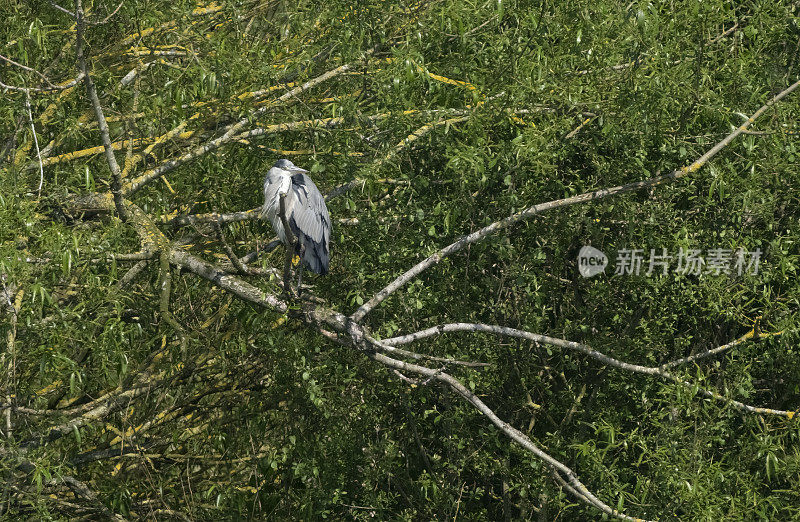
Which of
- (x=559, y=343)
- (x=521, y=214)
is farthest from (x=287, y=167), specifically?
(x=559, y=343)

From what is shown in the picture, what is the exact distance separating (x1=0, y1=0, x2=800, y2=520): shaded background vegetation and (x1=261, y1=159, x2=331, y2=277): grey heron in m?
0.18

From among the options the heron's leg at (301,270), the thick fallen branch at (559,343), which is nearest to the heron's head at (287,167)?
the heron's leg at (301,270)

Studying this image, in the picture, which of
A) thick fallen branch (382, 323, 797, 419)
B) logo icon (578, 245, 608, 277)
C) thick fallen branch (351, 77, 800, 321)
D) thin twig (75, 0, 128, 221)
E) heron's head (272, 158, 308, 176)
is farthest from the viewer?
logo icon (578, 245, 608, 277)

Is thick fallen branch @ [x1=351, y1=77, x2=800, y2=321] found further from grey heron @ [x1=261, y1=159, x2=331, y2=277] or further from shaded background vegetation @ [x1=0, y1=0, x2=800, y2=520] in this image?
grey heron @ [x1=261, y1=159, x2=331, y2=277]

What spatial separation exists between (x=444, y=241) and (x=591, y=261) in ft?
2.31

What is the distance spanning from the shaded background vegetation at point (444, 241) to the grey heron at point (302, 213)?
18 cm

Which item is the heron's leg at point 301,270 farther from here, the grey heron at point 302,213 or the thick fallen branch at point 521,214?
the thick fallen branch at point 521,214

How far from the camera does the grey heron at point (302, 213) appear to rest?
3.92 metres

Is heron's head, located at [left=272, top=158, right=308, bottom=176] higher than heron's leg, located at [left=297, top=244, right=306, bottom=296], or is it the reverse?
heron's head, located at [left=272, top=158, right=308, bottom=176]

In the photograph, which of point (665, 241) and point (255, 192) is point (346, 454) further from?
point (665, 241)

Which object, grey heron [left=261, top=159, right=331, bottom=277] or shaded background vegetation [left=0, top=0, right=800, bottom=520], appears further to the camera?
grey heron [left=261, top=159, right=331, bottom=277]

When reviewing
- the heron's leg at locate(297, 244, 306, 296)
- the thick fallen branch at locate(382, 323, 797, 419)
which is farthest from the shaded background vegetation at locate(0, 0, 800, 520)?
the heron's leg at locate(297, 244, 306, 296)

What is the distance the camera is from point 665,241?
13.4 ft

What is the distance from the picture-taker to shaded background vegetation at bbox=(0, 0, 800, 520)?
3672 millimetres
